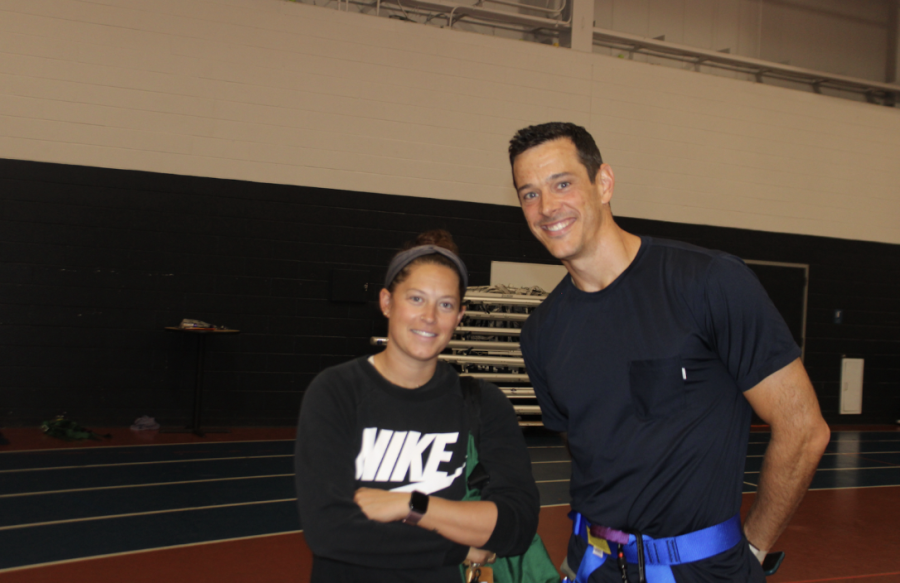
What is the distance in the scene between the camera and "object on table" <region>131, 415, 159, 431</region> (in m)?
7.36

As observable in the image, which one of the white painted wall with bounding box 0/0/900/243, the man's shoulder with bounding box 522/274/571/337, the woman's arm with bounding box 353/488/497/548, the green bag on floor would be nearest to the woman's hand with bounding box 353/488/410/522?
the woman's arm with bounding box 353/488/497/548

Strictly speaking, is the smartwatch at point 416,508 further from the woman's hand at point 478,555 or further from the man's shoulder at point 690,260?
the man's shoulder at point 690,260

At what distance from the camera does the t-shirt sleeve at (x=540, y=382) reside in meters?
1.90

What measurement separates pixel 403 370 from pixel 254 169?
6.68 metres

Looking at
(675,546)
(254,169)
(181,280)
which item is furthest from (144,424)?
(675,546)

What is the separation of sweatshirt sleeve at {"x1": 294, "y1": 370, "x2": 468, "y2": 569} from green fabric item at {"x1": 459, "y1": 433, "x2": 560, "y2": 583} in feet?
0.51

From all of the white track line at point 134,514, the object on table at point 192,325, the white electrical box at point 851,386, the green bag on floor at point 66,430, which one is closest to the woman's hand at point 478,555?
the white track line at point 134,514

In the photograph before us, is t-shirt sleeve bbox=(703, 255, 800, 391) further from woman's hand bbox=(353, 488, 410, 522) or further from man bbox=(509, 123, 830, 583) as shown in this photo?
woman's hand bbox=(353, 488, 410, 522)

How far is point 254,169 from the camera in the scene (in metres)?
7.91

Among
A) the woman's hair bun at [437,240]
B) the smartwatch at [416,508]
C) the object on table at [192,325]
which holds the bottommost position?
the smartwatch at [416,508]

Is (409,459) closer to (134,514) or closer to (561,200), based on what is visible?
(561,200)

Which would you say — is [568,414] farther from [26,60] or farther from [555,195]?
[26,60]

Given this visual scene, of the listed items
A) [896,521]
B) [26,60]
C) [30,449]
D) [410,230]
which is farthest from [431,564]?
[26,60]

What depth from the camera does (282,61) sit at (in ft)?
26.1
